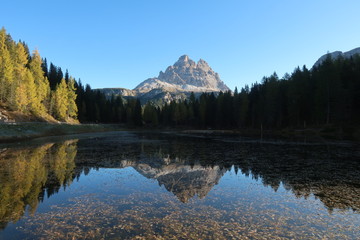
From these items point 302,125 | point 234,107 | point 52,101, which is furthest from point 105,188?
point 234,107

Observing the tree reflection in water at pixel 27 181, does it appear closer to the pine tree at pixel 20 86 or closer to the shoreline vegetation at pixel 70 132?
the shoreline vegetation at pixel 70 132

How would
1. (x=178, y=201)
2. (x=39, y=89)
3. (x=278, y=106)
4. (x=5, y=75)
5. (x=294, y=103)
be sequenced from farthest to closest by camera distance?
(x=278, y=106) → (x=39, y=89) → (x=294, y=103) → (x=5, y=75) → (x=178, y=201)

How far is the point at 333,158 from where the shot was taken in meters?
25.8

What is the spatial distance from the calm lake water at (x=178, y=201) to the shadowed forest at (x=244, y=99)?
51349mm

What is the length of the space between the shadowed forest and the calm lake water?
5135 cm

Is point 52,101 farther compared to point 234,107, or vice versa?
point 234,107

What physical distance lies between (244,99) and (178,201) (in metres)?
91.0

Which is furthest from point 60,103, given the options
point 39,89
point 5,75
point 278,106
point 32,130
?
point 278,106

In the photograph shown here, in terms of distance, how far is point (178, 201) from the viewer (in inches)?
487

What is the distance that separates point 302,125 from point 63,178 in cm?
7479

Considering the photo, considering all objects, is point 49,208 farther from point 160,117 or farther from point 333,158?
point 160,117

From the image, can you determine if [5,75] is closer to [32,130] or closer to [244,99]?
[32,130]

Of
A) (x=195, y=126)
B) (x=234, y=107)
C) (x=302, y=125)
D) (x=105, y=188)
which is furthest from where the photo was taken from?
(x=195, y=126)

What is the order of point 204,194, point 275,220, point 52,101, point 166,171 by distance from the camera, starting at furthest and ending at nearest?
point 52,101 → point 166,171 → point 204,194 → point 275,220
